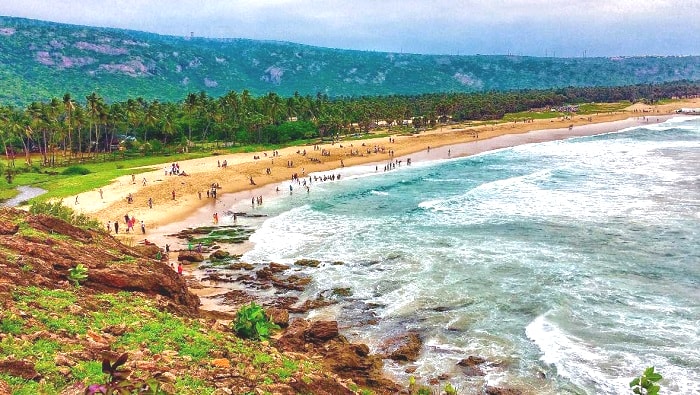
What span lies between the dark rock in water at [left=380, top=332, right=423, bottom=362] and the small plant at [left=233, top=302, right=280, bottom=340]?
5.63 meters

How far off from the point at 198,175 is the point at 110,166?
68.4 ft

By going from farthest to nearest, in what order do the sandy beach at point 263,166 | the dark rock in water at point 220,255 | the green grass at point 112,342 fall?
the sandy beach at point 263,166 → the dark rock in water at point 220,255 → the green grass at point 112,342

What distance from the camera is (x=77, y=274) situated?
60.4ft

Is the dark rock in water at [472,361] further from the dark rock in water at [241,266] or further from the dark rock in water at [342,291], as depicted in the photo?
the dark rock in water at [241,266]

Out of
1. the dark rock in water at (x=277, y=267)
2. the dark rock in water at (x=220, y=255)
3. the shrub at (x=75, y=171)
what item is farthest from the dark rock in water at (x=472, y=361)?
the shrub at (x=75, y=171)

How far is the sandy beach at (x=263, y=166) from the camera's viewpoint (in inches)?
2085

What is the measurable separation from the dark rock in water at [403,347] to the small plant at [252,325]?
563 centimetres

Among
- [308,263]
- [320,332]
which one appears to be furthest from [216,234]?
[320,332]

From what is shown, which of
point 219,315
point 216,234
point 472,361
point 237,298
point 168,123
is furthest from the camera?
point 168,123

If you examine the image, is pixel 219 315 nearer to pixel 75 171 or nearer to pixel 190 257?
pixel 190 257

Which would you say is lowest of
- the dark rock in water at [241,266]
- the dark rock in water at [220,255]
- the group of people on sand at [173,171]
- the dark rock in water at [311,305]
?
the dark rock in water at [311,305]

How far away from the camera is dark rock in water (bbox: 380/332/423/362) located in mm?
22891

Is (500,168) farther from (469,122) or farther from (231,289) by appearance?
(469,122)

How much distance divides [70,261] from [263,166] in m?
59.6
